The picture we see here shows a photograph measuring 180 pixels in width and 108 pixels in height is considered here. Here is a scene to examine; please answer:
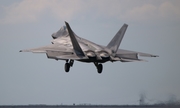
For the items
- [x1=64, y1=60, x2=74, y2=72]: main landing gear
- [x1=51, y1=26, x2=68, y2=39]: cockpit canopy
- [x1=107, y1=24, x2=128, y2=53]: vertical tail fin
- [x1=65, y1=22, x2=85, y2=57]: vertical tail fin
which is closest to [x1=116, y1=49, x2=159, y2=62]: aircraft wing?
[x1=107, y1=24, x2=128, y2=53]: vertical tail fin

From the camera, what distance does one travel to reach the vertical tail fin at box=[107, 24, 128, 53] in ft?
232

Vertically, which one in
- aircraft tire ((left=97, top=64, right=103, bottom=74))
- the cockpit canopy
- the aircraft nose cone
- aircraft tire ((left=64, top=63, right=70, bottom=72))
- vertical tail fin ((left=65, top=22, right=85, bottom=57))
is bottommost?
aircraft tire ((left=97, top=64, right=103, bottom=74))

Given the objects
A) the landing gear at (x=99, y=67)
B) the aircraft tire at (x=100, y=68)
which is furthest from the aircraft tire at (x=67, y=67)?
the aircraft tire at (x=100, y=68)

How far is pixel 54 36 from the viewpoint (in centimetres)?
8025

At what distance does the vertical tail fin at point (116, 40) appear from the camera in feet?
232

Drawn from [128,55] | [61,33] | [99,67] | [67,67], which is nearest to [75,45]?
[99,67]

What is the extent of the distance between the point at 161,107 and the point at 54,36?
13.9m

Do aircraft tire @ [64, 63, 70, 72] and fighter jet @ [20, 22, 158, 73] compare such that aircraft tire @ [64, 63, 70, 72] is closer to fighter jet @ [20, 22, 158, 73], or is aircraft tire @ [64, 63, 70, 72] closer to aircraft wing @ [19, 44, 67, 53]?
fighter jet @ [20, 22, 158, 73]

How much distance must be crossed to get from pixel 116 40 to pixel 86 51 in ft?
12.9

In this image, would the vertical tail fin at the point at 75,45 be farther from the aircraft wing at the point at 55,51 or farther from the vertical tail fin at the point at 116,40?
the vertical tail fin at the point at 116,40

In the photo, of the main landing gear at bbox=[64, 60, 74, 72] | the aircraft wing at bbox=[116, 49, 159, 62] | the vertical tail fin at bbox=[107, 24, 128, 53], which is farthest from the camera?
the main landing gear at bbox=[64, 60, 74, 72]

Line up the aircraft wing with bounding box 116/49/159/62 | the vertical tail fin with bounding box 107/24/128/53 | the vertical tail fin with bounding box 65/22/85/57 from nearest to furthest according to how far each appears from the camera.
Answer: the vertical tail fin with bounding box 65/22/85/57, the aircraft wing with bounding box 116/49/159/62, the vertical tail fin with bounding box 107/24/128/53

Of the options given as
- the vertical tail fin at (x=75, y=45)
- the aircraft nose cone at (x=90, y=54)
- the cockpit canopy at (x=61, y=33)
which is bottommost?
the aircraft nose cone at (x=90, y=54)

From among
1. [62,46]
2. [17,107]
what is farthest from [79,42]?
[17,107]
